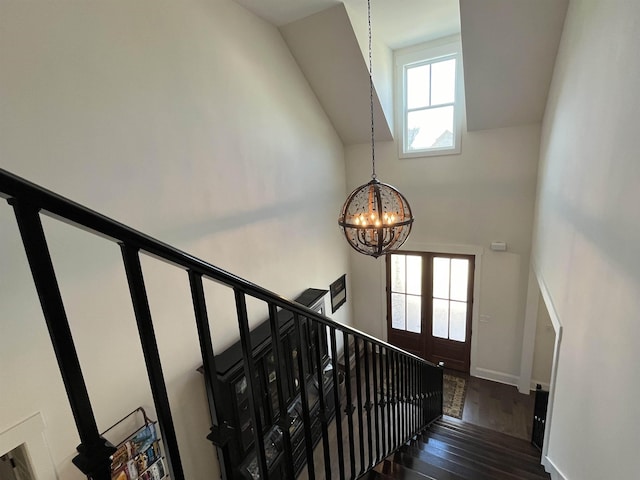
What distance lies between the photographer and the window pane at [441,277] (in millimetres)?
5562

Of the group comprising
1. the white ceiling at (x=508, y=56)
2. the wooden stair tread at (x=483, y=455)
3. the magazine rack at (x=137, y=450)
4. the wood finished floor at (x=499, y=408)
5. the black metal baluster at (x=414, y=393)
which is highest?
the white ceiling at (x=508, y=56)

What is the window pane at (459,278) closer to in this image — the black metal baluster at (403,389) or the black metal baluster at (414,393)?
the black metal baluster at (414,393)

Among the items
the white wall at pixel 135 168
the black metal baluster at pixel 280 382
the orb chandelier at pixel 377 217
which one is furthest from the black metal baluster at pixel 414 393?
the black metal baluster at pixel 280 382

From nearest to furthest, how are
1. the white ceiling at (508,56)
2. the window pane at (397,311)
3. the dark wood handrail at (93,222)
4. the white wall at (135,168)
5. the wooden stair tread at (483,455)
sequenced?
1. the dark wood handrail at (93,222)
2. the white wall at (135,168)
3. the wooden stair tread at (483,455)
4. the white ceiling at (508,56)
5. the window pane at (397,311)

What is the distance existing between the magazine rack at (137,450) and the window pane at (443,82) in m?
5.43

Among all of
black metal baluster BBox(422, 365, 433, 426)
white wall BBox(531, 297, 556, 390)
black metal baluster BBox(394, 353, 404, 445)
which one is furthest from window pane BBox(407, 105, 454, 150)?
black metal baluster BBox(394, 353, 404, 445)

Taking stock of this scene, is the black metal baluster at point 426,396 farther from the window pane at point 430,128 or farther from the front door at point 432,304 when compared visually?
the window pane at point 430,128

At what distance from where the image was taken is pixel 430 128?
205 inches

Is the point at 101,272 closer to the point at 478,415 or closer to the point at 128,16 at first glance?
the point at 128,16

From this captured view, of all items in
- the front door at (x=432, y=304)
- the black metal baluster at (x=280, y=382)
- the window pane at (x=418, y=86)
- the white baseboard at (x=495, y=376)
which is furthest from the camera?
the front door at (x=432, y=304)

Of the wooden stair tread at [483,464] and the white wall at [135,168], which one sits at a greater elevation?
the white wall at [135,168]

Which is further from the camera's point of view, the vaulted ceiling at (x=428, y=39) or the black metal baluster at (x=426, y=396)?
the black metal baluster at (x=426, y=396)

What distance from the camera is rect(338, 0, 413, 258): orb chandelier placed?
266cm

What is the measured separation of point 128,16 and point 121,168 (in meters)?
1.11
